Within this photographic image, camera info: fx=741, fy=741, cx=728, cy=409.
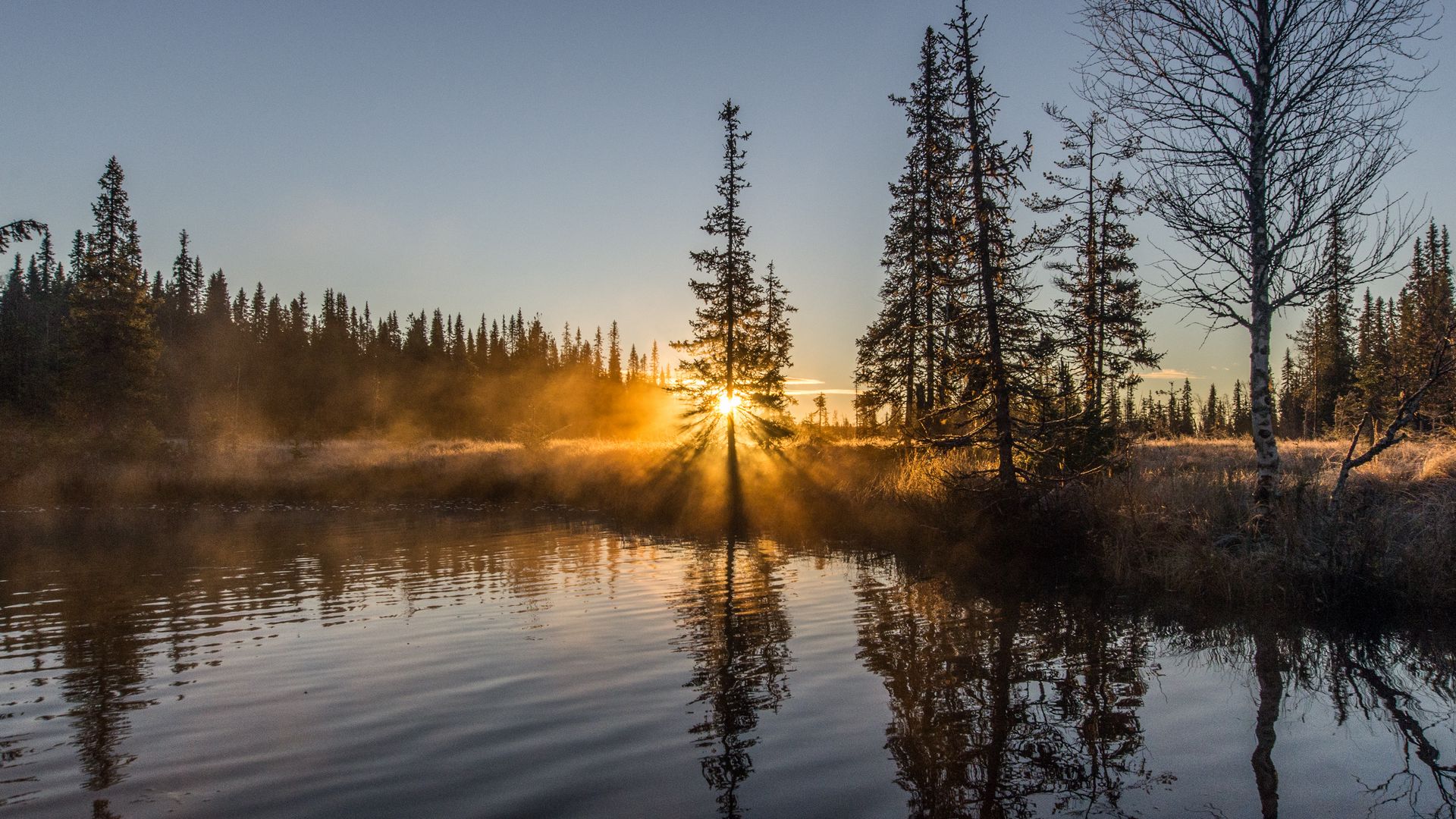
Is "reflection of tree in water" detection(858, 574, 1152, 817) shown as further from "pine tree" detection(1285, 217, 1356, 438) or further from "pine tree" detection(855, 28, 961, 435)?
"pine tree" detection(1285, 217, 1356, 438)

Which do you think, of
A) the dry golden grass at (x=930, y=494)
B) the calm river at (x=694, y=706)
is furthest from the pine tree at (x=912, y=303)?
the calm river at (x=694, y=706)

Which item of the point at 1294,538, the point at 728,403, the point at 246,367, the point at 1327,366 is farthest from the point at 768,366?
the point at 246,367

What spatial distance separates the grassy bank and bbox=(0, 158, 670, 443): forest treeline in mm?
6148

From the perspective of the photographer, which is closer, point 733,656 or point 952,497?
point 733,656

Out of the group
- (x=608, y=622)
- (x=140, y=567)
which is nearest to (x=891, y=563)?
(x=608, y=622)

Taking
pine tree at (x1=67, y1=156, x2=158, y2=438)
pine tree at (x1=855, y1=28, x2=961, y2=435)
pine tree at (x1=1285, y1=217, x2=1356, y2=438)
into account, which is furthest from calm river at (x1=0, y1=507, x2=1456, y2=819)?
pine tree at (x1=1285, y1=217, x2=1356, y2=438)

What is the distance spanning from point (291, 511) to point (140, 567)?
14588 mm

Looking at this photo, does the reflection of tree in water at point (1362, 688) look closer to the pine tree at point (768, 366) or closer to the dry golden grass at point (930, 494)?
the dry golden grass at point (930, 494)

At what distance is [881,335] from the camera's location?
3184 cm

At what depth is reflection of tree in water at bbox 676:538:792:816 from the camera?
20.4 ft

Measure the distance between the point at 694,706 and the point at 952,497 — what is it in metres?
12.8

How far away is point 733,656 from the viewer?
9445 mm

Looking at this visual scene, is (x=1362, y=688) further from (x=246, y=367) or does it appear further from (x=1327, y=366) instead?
(x=246, y=367)

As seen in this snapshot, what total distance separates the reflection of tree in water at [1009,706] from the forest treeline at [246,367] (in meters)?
34.5
